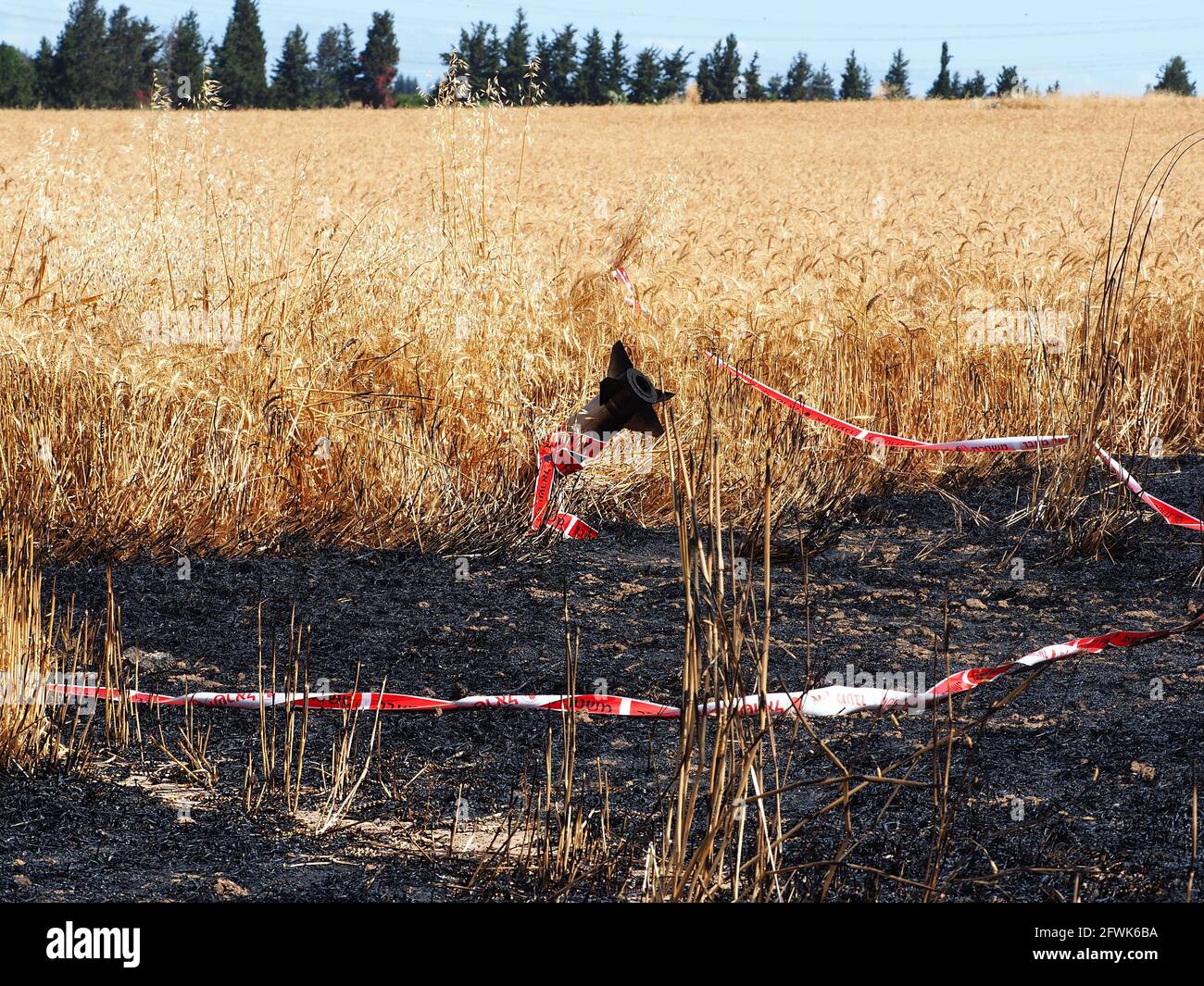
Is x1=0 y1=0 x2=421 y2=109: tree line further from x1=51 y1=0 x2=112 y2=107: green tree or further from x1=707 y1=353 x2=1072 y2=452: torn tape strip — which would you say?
x1=707 y1=353 x2=1072 y2=452: torn tape strip

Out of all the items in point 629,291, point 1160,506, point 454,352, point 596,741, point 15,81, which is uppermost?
point 15,81

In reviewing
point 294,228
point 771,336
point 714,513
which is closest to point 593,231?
point 294,228

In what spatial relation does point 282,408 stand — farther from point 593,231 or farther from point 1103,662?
point 593,231

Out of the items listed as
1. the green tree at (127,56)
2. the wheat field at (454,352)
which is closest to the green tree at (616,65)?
the green tree at (127,56)

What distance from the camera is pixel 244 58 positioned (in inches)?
2586

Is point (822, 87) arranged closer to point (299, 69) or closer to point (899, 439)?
point (299, 69)

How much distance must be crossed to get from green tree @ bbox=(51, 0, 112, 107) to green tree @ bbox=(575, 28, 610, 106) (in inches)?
988

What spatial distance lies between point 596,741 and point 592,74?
7027 cm

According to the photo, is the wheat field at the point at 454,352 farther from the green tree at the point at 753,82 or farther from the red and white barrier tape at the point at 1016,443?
the green tree at the point at 753,82

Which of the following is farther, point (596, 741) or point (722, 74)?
point (722, 74)

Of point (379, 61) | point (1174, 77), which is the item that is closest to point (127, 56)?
point (379, 61)

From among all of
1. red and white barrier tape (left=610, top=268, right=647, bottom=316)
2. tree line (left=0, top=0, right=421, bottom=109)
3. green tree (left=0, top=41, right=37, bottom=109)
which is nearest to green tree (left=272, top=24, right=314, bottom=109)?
tree line (left=0, top=0, right=421, bottom=109)

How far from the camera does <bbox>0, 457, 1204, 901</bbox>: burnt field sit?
7.71 ft

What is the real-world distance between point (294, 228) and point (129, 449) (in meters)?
3.04
